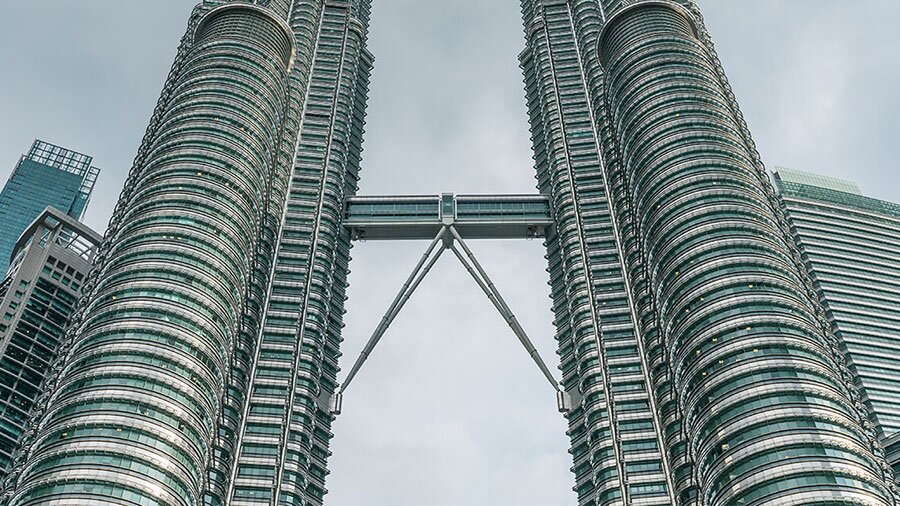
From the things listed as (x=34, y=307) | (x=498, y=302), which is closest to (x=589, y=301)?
(x=498, y=302)

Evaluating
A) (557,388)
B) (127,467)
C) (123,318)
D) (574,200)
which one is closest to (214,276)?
(123,318)

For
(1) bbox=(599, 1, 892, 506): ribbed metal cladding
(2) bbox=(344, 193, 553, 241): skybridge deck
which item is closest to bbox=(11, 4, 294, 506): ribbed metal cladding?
(2) bbox=(344, 193, 553, 241): skybridge deck

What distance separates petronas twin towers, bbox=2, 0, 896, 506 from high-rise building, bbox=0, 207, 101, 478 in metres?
30.2

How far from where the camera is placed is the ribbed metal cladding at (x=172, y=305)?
3875 inches

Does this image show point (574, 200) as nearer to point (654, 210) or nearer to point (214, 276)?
point (654, 210)

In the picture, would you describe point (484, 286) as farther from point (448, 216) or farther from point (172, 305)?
point (172, 305)

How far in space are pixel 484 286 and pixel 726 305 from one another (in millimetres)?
65800

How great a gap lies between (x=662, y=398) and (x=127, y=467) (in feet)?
228

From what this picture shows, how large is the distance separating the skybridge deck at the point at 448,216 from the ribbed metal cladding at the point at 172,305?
2337cm

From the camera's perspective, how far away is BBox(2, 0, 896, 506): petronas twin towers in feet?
330

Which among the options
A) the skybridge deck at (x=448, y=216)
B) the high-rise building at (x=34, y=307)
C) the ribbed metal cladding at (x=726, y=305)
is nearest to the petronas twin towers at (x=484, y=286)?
the ribbed metal cladding at (x=726, y=305)

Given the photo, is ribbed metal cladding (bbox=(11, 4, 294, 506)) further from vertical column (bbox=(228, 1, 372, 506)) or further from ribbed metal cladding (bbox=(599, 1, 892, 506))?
ribbed metal cladding (bbox=(599, 1, 892, 506))

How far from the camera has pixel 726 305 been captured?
367ft

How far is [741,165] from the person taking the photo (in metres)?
132
